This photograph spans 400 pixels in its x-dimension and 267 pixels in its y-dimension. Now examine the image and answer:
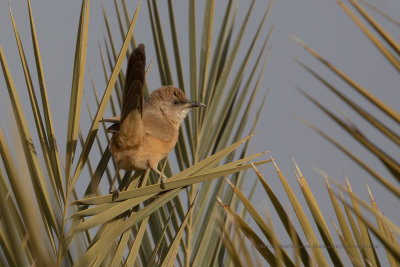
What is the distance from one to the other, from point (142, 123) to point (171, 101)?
0.68 meters

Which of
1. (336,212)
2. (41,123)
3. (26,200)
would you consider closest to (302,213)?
(336,212)

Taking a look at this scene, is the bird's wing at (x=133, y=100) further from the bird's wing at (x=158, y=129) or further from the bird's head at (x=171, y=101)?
the bird's head at (x=171, y=101)

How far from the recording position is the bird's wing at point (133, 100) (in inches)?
71.7

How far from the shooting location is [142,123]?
2.45m

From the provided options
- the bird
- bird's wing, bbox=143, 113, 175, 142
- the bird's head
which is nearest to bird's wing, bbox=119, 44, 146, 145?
the bird

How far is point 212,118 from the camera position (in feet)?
8.74

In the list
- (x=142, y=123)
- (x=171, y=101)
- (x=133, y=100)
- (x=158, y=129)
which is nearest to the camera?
(x=133, y=100)

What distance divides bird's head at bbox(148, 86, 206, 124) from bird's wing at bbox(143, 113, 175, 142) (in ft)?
0.64

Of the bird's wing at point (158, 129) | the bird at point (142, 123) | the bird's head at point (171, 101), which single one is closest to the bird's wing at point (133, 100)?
the bird at point (142, 123)

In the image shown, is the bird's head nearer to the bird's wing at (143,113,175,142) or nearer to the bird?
the bird

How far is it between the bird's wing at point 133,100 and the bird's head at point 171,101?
21.4 inches

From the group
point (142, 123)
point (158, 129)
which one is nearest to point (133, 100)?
point (142, 123)

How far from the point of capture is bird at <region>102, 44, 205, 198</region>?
1930mm

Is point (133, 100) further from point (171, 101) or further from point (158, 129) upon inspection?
→ point (171, 101)
